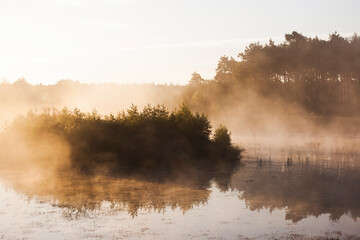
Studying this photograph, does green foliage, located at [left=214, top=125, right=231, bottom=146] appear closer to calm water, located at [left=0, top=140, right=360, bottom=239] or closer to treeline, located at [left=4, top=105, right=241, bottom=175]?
treeline, located at [left=4, top=105, right=241, bottom=175]

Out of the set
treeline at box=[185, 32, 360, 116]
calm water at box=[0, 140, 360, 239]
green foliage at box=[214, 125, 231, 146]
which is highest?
treeline at box=[185, 32, 360, 116]

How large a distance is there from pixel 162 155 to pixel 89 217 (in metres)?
18.7

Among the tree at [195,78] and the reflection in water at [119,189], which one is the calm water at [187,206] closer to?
the reflection in water at [119,189]

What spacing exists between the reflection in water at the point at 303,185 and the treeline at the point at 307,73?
43.1m

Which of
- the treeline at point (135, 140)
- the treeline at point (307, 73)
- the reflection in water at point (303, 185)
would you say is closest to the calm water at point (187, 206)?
the reflection in water at point (303, 185)

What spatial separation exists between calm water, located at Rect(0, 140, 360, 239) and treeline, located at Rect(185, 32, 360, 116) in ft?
168

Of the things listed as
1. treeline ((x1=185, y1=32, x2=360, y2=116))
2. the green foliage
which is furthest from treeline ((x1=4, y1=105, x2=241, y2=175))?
treeline ((x1=185, y1=32, x2=360, y2=116))

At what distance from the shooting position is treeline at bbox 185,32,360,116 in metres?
84.6

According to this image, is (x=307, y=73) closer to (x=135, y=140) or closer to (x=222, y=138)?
(x=222, y=138)

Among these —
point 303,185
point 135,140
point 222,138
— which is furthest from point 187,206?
point 222,138

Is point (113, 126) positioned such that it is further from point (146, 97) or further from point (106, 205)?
point (146, 97)

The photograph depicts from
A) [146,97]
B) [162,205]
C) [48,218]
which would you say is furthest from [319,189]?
[146,97]

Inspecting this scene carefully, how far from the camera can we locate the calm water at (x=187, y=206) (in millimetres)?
19391

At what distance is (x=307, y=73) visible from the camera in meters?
88.9
